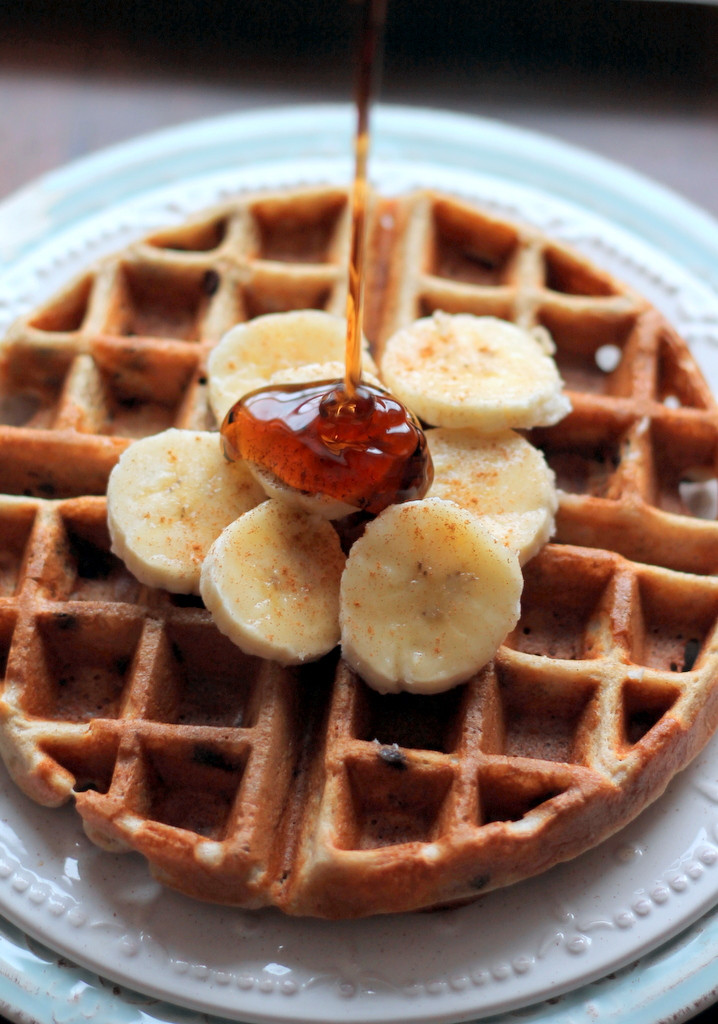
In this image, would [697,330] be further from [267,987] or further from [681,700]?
[267,987]

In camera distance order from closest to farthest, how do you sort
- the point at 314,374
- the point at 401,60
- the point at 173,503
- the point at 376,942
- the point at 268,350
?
the point at 376,942 → the point at 173,503 → the point at 314,374 → the point at 268,350 → the point at 401,60

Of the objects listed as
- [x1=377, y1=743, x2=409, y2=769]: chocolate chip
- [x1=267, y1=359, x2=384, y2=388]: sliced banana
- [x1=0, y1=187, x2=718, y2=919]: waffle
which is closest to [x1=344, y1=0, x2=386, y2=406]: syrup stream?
[x1=267, y1=359, x2=384, y2=388]: sliced banana

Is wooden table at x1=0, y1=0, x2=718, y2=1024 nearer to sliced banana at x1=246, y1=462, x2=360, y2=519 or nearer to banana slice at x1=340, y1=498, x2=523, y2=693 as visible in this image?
sliced banana at x1=246, y1=462, x2=360, y2=519

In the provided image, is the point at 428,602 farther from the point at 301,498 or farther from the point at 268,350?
the point at 268,350

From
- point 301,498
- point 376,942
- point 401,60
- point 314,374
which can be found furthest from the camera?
point 401,60

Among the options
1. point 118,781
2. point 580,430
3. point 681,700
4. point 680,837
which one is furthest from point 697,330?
point 118,781

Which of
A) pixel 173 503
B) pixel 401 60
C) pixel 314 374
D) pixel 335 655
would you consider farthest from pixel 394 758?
pixel 401 60
